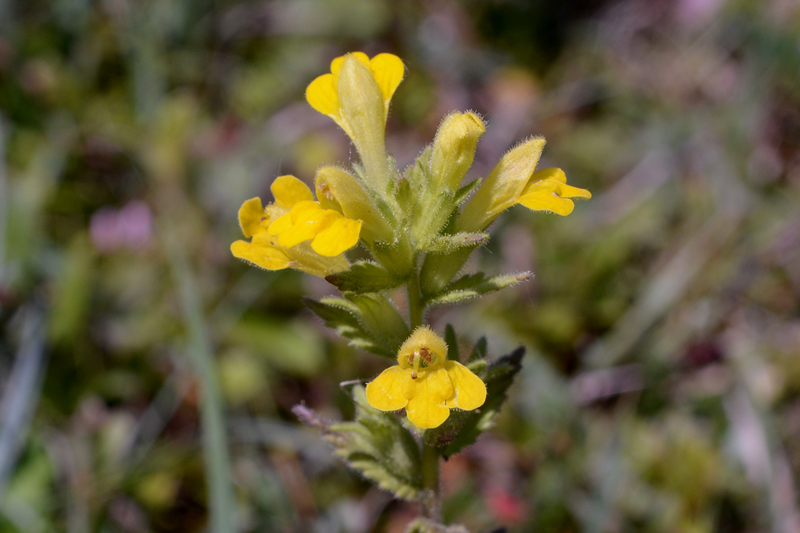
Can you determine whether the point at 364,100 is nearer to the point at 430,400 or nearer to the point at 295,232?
the point at 295,232

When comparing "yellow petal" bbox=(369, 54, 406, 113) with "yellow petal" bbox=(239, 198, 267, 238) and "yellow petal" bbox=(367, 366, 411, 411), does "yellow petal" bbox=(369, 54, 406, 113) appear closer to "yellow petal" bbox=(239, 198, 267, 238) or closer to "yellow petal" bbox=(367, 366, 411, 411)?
Result: "yellow petal" bbox=(239, 198, 267, 238)

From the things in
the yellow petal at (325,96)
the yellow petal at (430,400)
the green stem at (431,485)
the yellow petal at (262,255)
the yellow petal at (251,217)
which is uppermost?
the yellow petal at (325,96)

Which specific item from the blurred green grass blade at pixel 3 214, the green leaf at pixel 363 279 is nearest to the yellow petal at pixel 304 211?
the green leaf at pixel 363 279

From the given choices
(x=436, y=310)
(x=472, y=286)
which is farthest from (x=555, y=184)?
(x=436, y=310)

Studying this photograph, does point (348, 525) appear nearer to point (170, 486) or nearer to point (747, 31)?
point (170, 486)

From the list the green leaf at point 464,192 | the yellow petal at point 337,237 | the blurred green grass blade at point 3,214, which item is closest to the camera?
the yellow petal at point 337,237

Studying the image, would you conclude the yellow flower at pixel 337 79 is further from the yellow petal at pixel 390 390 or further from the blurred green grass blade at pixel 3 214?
the blurred green grass blade at pixel 3 214
